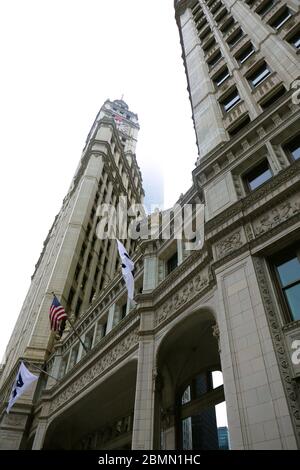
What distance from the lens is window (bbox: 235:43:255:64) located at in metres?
23.2

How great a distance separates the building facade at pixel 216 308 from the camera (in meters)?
9.20

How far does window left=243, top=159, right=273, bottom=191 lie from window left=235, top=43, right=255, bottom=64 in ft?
42.6

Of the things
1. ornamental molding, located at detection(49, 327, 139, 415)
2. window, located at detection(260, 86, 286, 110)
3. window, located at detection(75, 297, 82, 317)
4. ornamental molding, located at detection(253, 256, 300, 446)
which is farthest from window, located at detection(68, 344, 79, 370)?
window, located at detection(260, 86, 286, 110)

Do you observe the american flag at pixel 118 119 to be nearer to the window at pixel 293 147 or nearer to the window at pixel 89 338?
the window at pixel 89 338

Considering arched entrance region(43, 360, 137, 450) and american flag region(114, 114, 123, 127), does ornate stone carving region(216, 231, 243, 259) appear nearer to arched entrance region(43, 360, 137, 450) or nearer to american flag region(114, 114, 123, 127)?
arched entrance region(43, 360, 137, 450)

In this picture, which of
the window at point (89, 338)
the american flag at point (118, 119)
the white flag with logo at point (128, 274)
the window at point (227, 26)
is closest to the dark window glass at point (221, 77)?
the window at point (227, 26)

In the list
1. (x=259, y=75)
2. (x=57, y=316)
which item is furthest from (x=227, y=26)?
(x=57, y=316)

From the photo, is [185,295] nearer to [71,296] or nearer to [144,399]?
[144,399]

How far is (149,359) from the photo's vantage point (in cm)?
1429

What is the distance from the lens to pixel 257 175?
1412 centimetres

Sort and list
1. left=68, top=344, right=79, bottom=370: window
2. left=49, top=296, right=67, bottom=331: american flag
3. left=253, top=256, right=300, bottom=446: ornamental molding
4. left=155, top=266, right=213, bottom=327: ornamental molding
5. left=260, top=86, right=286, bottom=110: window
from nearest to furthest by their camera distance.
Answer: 1. left=253, top=256, right=300, bottom=446: ornamental molding
2. left=155, top=266, right=213, bottom=327: ornamental molding
3. left=260, top=86, right=286, bottom=110: window
4. left=49, top=296, right=67, bottom=331: american flag
5. left=68, top=344, right=79, bottom=370: window

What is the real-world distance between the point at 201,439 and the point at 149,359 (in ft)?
23.4

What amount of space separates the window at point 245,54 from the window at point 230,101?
137 inches

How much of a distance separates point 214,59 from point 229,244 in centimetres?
2122
